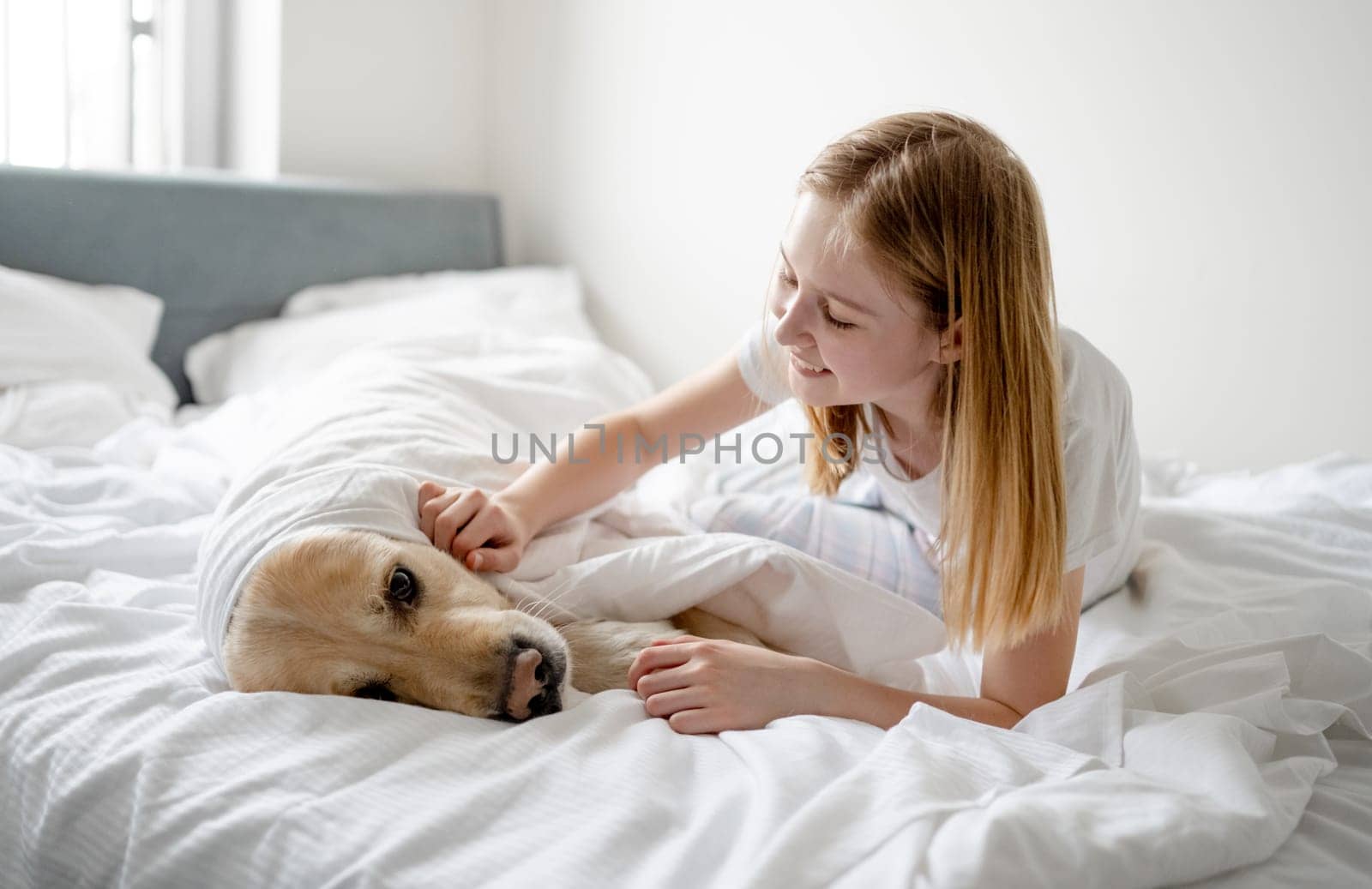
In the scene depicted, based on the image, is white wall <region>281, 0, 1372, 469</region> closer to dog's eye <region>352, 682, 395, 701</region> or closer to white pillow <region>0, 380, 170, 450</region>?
white pillow <region>0, 380, 170, 450</region>

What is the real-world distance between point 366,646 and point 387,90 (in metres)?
2.38

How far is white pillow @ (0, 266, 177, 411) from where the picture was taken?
1929 millimetres

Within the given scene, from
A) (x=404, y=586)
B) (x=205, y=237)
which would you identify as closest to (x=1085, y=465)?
(x=404, y=586)

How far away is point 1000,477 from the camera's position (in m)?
1.09

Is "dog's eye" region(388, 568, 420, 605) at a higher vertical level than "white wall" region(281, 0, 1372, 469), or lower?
lower

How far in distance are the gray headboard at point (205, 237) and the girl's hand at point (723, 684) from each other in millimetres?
1765

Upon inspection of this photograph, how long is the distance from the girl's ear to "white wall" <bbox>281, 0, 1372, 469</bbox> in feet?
3.80

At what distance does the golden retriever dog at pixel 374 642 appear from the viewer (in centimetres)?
103

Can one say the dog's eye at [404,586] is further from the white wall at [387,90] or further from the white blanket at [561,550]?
the white wall at [387,90]

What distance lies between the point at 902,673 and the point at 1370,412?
121 cm

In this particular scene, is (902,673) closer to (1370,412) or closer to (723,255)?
(1370,412)

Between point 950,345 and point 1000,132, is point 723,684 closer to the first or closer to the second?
point 950,345

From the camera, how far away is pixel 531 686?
1.03 m

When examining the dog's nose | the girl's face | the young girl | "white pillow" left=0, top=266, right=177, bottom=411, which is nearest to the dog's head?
the dog's nose
